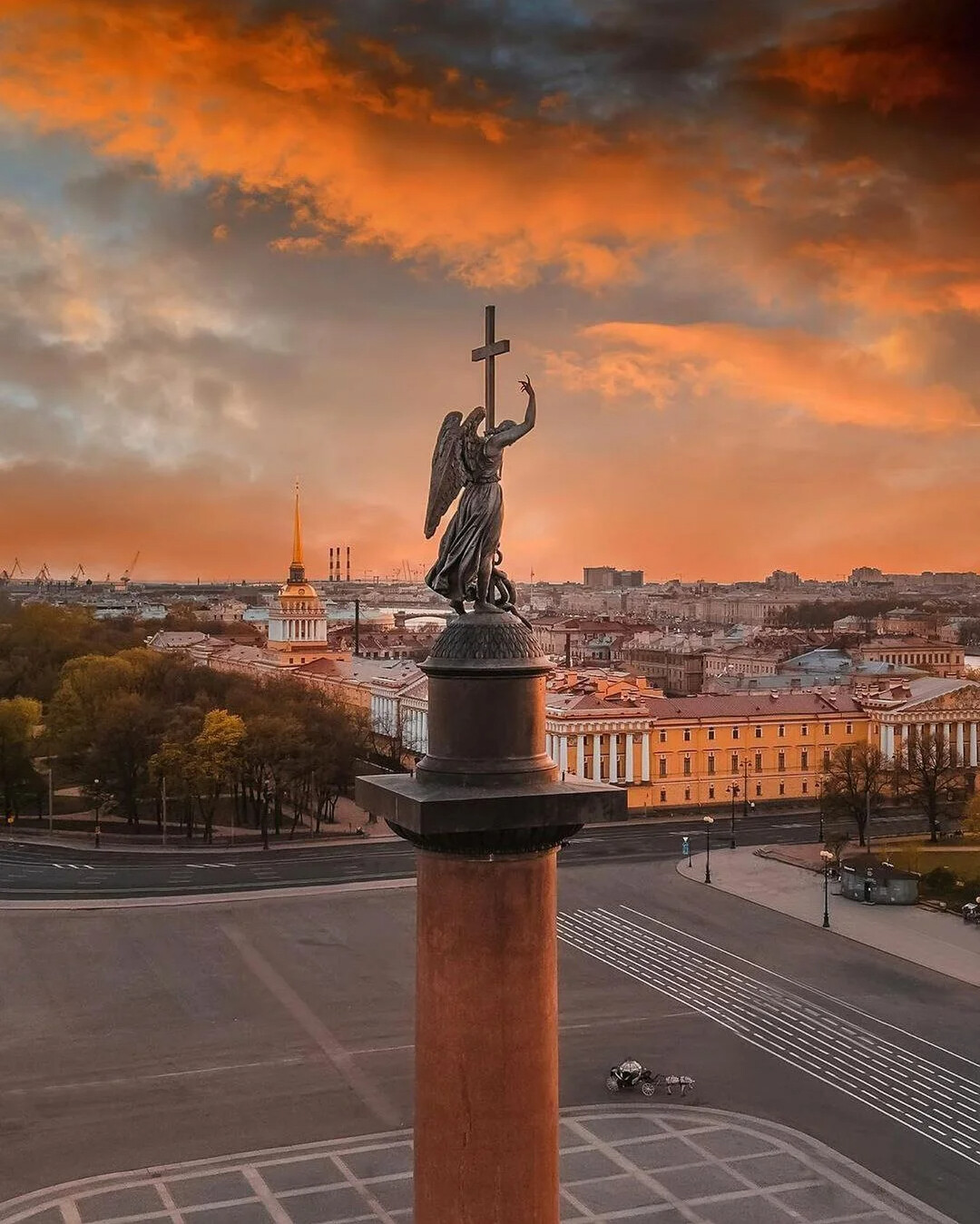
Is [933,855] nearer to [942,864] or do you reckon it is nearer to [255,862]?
[942,864]

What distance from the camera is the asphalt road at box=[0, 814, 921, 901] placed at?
57.2 metres

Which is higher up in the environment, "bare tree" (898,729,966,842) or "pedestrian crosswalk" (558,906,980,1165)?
"bare tree" (898,729,966,842)

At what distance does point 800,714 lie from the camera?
8662 centimetres

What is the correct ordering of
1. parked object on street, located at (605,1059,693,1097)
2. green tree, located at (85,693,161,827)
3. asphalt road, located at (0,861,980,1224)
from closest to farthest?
asphalt road, located at (0,861,980,1224)
parked object on street, located at (605,1059,693,1097)
green tree, located at (85,693,161,827)

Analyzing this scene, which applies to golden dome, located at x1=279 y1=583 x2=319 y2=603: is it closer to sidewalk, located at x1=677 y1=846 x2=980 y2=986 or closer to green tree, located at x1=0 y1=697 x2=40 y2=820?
green tree, located at x1=0 y1=697 x2=40 y2=820

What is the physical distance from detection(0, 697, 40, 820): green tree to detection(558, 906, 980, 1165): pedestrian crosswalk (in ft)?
131

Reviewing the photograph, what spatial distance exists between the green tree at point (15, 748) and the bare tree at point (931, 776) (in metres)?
52.0

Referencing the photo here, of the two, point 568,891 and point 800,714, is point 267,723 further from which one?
point 800,714

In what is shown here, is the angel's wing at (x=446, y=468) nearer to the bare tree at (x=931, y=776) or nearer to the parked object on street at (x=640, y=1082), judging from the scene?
the parked object on street at (x=640, y=1082)

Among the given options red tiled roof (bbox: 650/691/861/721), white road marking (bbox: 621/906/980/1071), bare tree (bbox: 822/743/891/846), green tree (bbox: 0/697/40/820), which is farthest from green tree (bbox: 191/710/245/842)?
bare tree (bbox: 822/743/891/846)

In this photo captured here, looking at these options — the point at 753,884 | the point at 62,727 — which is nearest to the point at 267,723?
the point at 62,727

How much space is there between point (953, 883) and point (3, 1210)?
4305 cm

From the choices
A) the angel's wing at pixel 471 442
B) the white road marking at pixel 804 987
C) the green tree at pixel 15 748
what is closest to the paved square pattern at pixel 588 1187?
the white road marking at pixel 804 987

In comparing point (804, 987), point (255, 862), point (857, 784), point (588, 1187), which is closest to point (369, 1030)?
point (588, 1187)
